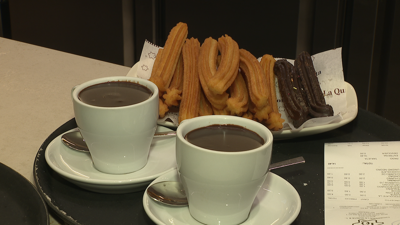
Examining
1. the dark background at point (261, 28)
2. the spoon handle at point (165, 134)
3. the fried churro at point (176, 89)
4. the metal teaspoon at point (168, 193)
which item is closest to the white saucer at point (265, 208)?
the metal teaspoon at point (168, 193)

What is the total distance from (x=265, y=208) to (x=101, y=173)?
24 centimetres

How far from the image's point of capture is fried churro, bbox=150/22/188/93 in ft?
2.56

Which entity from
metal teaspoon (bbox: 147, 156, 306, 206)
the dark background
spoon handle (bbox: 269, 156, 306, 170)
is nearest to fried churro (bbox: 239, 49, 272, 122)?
spoon handle (bbox: 269, 156, 306, 170)

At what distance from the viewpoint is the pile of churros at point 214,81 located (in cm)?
72

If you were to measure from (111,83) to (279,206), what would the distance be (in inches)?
12.1

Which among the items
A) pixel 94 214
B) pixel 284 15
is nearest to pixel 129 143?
pixel 94 214

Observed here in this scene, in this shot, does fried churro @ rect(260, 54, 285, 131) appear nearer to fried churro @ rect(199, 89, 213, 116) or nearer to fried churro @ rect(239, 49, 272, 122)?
fried churro @ rect(239, 49, 272, 122)

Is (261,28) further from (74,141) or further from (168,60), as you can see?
Answer: (74,141)

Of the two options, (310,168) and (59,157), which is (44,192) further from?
(310,168)

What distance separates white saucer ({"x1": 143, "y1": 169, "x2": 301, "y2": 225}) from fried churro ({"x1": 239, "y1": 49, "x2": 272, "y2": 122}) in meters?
0.20

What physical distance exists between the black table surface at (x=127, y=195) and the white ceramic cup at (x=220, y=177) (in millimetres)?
70

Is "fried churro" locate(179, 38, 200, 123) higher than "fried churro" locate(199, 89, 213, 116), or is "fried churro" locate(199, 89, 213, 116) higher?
"fried churro" locate(179, 38, 200, 123)

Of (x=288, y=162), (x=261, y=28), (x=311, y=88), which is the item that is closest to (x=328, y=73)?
(x=311, y=88)

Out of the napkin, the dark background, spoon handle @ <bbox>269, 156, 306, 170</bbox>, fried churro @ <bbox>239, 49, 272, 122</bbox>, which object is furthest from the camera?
the dark background
